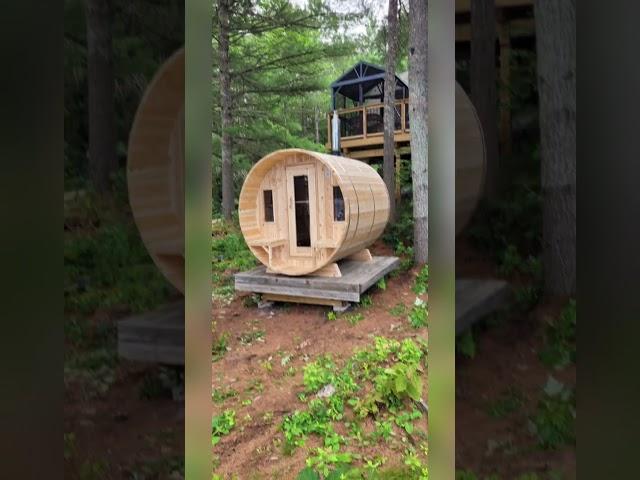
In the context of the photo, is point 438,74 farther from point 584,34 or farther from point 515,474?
point 515,474

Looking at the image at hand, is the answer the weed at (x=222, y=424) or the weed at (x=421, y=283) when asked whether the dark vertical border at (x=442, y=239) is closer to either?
the weed at (x=222, y=424)

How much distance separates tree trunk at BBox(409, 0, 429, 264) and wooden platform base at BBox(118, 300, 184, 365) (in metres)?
4.93

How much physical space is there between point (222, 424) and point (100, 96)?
8.64ft

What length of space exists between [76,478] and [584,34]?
4.75 ft

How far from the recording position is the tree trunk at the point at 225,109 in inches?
263

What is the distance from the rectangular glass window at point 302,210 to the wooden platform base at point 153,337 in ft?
12.8

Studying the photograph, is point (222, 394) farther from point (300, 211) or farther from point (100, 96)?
point (100, 96)

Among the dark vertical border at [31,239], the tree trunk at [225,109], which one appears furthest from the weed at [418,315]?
the dark vertical border at [31,239]

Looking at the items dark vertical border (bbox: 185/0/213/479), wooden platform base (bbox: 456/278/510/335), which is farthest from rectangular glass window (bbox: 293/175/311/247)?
wooden platform base (bbox: 456/278/510/335)

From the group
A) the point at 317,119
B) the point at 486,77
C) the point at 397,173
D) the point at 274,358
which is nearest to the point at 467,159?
the point at 486,77

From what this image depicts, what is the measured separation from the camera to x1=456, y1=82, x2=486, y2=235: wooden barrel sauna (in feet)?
3.04

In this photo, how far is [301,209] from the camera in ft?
16.7

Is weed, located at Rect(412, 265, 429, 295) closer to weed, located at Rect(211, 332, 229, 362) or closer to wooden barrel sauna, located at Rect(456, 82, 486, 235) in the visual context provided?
weed, located at Rect(211, 332, 229, 362)

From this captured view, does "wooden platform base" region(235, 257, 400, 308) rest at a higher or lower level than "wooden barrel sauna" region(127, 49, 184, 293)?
lower
